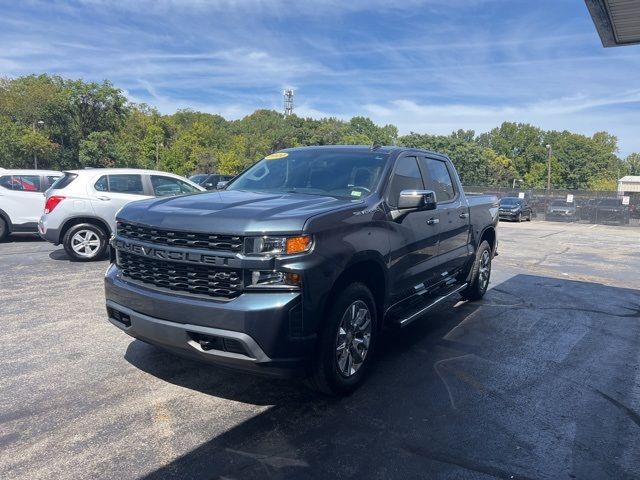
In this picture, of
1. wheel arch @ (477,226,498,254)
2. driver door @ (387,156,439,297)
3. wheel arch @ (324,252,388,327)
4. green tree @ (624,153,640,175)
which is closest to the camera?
wheel arch @ (324,252,388,327)

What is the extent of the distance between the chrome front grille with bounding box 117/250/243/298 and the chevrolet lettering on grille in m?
0.03

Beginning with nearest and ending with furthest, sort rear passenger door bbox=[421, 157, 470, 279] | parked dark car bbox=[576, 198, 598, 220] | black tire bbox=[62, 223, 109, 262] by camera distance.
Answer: rear passenger door bbox=[421, 157, 470, 279], black tire bbox=[62, 223, 109, 262], parked dark car bbox=[576, 198, 598, 220]

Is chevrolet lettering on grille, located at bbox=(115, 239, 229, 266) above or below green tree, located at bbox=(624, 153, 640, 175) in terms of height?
below

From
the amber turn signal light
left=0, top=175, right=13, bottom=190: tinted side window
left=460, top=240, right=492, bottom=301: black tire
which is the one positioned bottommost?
left=460, top=240, right=492, bottom=301: black tire

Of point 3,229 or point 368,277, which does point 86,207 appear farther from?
point 368,277

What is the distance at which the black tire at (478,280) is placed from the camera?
6840 millimetres

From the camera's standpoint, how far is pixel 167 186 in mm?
9812

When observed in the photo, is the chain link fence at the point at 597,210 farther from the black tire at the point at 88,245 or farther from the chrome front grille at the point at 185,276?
the chrome front grille at the point at 185,276

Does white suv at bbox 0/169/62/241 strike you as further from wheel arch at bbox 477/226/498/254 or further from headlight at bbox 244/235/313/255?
headlight at bbox 244/235/313/255

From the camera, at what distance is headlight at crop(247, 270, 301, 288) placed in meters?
3.28

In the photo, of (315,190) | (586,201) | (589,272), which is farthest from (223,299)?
(586,201)

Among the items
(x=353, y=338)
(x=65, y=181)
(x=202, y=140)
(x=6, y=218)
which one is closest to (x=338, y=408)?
(x=353, y=338)

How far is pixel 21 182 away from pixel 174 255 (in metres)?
9.77

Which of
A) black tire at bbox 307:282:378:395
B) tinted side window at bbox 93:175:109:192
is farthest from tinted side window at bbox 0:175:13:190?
black tire at bbox 307:282:378:395
